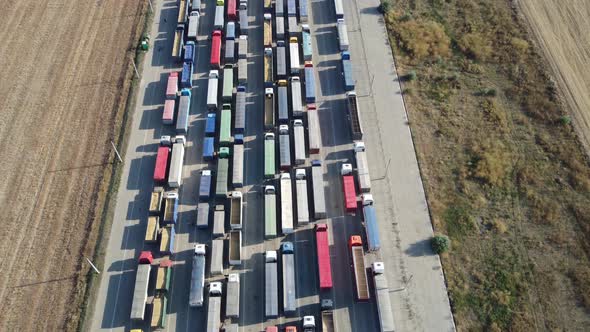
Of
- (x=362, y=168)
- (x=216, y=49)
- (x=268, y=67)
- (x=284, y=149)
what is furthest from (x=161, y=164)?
(x=362, y=168)

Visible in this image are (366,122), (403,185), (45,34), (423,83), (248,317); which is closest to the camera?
(248,317)

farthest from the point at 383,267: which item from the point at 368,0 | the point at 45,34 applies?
the point at 45,34

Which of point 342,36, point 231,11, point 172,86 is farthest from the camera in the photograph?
point 231,11

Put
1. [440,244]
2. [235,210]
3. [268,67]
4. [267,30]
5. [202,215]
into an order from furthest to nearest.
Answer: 1. [267,30]
2. [268,67]
3. [235,210]
4. [202,215]
5. [440,244]

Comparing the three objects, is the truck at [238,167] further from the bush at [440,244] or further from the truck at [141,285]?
the bush at [440,244]

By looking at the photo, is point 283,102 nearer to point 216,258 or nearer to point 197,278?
point 216,258

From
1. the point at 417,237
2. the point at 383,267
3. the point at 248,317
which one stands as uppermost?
the point at 417,237

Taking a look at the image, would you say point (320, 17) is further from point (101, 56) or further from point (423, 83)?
point (101, 56)
